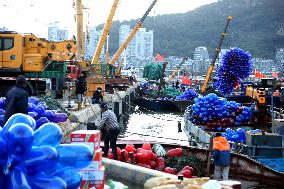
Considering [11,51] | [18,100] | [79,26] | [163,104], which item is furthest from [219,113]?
[163,104]

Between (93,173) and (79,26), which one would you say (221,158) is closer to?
(93,173)

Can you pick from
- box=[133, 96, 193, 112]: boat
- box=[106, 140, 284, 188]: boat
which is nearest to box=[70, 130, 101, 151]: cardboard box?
box=[106, 140, 284, 188]: boat

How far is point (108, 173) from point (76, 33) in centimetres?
3186

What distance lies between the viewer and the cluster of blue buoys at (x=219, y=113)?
23438 mm

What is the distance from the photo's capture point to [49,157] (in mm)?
5117

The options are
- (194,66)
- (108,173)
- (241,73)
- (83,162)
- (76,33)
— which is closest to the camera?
(83,162)

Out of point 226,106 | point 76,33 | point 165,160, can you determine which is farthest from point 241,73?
point 165,160

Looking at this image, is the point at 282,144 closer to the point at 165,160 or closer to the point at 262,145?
the point at 262,145

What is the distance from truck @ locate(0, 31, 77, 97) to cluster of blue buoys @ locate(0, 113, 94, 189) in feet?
54.0

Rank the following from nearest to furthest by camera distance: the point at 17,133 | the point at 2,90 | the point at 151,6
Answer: the point at 17,133 < the point at 2,90 < the point at 151,6

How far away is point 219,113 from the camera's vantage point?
23.6 m

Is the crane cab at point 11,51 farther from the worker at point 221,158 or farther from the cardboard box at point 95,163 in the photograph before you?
the cardboard box at point 95,163

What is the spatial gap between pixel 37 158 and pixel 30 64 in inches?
789

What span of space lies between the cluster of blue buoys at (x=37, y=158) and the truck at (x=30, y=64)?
648 inches
